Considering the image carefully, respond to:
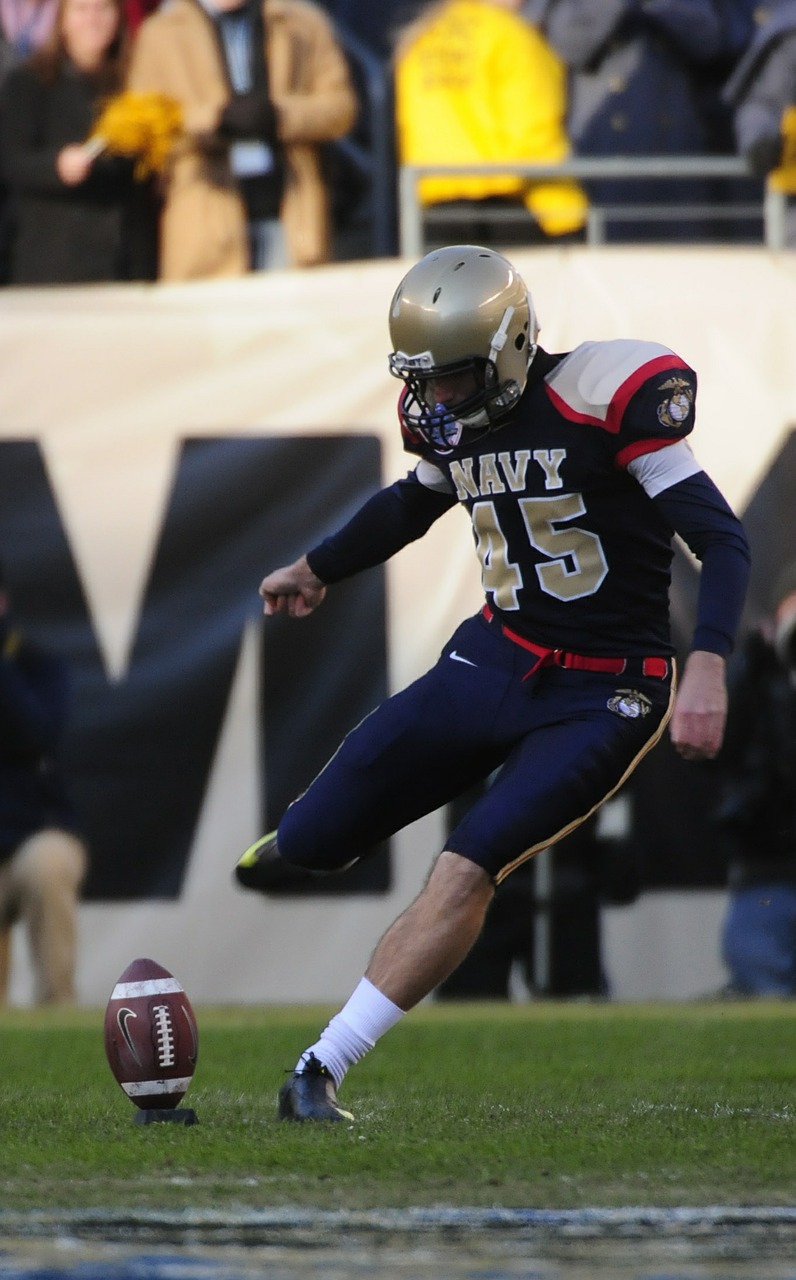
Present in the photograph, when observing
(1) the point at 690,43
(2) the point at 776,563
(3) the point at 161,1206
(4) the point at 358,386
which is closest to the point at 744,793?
(2) the point at 776,563

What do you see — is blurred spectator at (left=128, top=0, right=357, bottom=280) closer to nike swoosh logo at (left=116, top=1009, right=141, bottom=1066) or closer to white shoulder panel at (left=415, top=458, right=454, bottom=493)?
white shoulder panel at (left=415, top=458, right=454, bottom=493)

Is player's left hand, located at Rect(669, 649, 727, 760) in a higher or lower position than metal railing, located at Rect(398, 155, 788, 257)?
lower

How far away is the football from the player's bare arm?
112cm

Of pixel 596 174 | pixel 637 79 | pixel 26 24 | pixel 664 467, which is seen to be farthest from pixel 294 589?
pixel 26 24

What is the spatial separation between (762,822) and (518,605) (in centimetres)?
377

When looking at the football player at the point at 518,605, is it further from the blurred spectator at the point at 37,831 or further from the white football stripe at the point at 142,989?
the blurred spectator at the point at 37,831

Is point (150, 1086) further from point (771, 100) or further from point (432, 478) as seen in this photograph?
point (771, 100)

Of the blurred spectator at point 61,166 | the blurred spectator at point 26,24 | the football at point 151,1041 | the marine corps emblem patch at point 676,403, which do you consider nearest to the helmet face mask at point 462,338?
the marine corps emblem patch at point 676,403

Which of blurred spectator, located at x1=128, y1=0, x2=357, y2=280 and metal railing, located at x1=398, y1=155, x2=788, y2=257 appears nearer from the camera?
metal railing, located at x1=398, y1=155, x2=788, y2=257

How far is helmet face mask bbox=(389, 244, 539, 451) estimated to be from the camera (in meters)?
4.19

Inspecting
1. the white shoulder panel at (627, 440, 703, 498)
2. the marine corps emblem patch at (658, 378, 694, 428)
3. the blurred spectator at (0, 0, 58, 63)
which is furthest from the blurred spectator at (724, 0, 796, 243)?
the white shoulder panel at (627, 440, 703, 498)

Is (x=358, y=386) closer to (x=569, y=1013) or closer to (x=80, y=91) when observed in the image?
(x=80, y=91)

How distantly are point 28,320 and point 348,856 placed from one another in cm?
459

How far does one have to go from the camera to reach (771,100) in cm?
868
